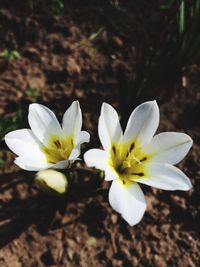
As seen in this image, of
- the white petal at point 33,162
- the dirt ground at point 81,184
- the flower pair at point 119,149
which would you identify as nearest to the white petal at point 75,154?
the flower pair at point 119,149

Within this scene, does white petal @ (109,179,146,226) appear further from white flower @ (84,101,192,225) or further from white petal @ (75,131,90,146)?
white petal @ (75,131,90,146)

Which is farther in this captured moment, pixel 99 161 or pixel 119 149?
pixel 119 149

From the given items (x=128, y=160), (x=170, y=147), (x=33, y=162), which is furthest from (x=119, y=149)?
(x=33, y=162)

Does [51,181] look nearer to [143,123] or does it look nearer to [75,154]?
[75,154]

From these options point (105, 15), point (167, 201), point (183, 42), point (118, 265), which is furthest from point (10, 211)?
point (105, 15)

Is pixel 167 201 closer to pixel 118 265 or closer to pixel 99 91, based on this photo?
pixel 118 265

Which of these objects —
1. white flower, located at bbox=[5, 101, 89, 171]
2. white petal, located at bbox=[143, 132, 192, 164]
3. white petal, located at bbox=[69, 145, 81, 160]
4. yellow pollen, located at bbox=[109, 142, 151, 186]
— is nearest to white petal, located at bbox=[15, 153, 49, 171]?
white flower, located at bbox=[5, 101, 89, 171]
